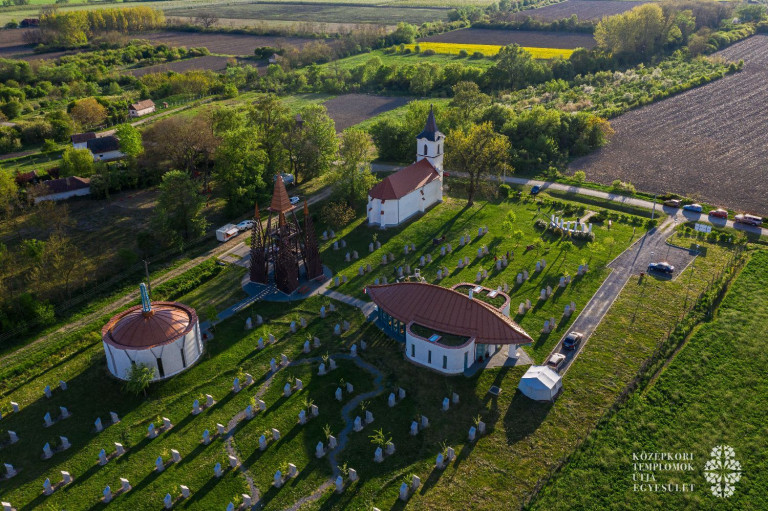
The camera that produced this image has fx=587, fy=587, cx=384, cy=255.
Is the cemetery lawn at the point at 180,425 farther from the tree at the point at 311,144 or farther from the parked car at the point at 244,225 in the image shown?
the tree at the point at 311,144

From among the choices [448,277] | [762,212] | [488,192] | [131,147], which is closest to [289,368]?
[448,277]

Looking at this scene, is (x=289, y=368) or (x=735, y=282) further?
(x=735, y=282)

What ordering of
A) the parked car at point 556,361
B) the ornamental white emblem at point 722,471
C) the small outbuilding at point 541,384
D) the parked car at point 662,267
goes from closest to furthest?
1. the ornamental white emblem at point 722,471
2. the small outbuilding at point 541,384
3. the parked car at point 556,361
4. the parked car at point 662,267

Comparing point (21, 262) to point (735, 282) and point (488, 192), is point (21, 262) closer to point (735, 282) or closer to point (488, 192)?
point (488, 192)

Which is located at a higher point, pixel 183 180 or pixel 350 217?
pixel 183 180

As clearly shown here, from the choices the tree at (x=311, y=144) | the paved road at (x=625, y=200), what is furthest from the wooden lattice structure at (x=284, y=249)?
the paved road at (x=625, y=200)

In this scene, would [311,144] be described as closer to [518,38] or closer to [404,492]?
[404,492]

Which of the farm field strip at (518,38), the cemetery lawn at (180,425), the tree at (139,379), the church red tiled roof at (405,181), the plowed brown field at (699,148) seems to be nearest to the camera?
the cemetery lawn at (180,425)
